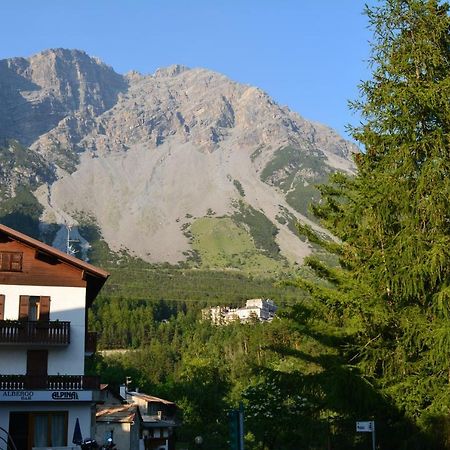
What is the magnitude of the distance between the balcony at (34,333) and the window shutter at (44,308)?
95 centimetres

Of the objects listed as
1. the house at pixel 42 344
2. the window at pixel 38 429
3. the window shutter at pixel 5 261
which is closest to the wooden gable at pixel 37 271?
the house at pixel 42 344

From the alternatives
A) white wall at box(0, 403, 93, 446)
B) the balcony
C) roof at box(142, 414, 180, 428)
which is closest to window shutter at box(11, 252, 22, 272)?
the balcony

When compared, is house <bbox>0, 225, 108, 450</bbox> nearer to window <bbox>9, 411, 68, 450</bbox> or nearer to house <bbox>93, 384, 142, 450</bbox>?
window <bbox>9, 411, 68, 450</bbox>

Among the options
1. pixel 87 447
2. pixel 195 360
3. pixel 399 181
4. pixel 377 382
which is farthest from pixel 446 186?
pixel 195 360

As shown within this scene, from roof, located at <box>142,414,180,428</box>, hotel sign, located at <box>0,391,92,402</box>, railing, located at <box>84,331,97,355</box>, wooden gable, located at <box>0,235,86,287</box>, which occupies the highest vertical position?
wooden gable, located at <box>0,235,86,287</box>

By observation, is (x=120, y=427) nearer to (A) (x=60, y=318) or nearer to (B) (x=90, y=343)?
(B) (x=90, y=343)

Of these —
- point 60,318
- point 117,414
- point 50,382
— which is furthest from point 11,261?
point 117,414

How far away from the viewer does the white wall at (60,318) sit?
3794 centimetres

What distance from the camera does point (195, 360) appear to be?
424ft

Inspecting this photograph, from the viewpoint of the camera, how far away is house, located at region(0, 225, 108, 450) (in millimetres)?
36531

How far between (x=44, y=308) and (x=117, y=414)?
1802cm

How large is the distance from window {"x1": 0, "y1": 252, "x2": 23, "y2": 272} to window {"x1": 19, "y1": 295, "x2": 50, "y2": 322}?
4.94 ft

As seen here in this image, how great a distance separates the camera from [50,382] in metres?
37.1

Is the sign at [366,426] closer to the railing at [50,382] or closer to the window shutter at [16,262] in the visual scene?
the railing at [50,382]
